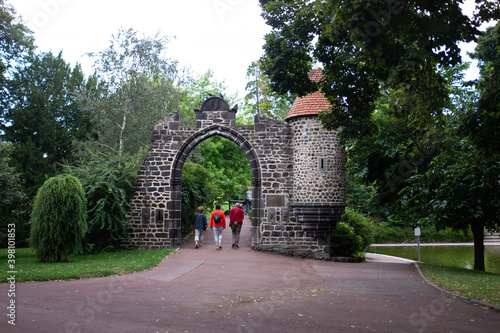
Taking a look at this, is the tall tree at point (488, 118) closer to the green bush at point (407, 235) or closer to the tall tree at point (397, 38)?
the tall tree at point (397, 38)

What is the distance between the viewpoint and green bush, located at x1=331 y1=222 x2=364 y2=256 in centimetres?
1600

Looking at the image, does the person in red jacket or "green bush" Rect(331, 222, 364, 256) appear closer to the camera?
the person in red jacket

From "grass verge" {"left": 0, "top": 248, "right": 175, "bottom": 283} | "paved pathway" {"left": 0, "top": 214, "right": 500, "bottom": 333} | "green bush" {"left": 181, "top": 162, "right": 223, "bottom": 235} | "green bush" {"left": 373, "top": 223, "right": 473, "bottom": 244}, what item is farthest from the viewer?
"green bush" {"left": 373, "top": 223, "right": 473, "bottom": 244}

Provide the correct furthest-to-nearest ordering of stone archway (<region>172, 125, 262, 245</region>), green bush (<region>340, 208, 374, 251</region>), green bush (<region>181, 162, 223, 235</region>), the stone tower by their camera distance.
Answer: green bush (<region>340, 208, 374, 251</region>) < green bush (<region>181, 162, 223, 235</region>) < stone archway (<region>172, 125, 262, 245</region>) < the stone tower

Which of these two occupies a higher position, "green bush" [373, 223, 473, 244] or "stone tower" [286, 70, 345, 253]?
"stone tower" [286, 70, 345, 253]

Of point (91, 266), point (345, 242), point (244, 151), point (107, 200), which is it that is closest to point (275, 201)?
point (244, 151)

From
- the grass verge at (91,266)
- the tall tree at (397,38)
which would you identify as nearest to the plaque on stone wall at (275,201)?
the grass verge at (91,266)

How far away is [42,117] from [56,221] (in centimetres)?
1557

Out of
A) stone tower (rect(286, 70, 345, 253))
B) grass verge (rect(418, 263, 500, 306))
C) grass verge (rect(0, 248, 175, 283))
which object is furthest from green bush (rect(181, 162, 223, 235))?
grass verge (rect(418, 263, 500, 306))

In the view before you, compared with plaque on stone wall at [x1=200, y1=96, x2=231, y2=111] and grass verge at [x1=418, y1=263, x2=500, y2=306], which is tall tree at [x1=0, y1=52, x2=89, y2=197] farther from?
grass verge at [x1=418, y1=263, x2=500, y2=306]

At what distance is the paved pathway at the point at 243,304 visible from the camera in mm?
6226

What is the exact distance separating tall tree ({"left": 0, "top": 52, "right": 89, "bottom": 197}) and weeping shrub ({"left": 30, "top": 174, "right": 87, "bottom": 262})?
1257 cm

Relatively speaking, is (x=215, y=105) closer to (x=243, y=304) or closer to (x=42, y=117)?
(x=243, y=304)

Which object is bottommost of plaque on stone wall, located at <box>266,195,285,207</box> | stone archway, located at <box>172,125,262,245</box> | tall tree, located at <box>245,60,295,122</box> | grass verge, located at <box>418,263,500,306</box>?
grass verge, located at <box>418,263,500,306</box>
